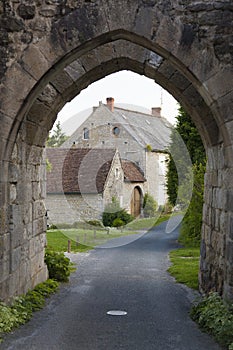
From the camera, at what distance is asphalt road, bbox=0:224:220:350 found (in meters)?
5.36

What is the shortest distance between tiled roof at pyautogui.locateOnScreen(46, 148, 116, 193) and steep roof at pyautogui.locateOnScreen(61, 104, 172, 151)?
15.5 ft

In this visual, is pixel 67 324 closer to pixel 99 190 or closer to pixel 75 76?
pixel 75 76

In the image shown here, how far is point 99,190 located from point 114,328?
1785 centimetres

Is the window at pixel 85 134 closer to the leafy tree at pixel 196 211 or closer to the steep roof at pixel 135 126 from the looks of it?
the steep roof at pixel 135 126

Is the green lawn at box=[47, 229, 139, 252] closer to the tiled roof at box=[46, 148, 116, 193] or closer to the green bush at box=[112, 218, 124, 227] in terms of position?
the green bush at box=[112, 218, 124, 227]

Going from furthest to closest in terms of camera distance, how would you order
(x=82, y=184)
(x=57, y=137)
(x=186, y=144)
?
(x=57, y=137) → (x=82, y=184) → (x=186, y=144)

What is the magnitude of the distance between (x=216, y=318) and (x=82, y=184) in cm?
1927

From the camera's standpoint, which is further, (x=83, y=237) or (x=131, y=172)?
(x=131, y=172)

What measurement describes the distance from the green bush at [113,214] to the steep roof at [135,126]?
672 centimetres

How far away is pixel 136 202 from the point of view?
29344 mm

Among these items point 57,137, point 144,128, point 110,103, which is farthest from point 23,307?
point 57,137

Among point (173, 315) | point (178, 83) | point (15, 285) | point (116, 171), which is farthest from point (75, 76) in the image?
point (116, 171)

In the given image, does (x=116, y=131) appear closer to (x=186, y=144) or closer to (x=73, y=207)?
(x=73, y=207)

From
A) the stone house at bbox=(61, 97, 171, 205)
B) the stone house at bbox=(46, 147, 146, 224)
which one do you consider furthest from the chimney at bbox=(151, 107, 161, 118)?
the stone house at bbox=(46, 147, 146, 224)
